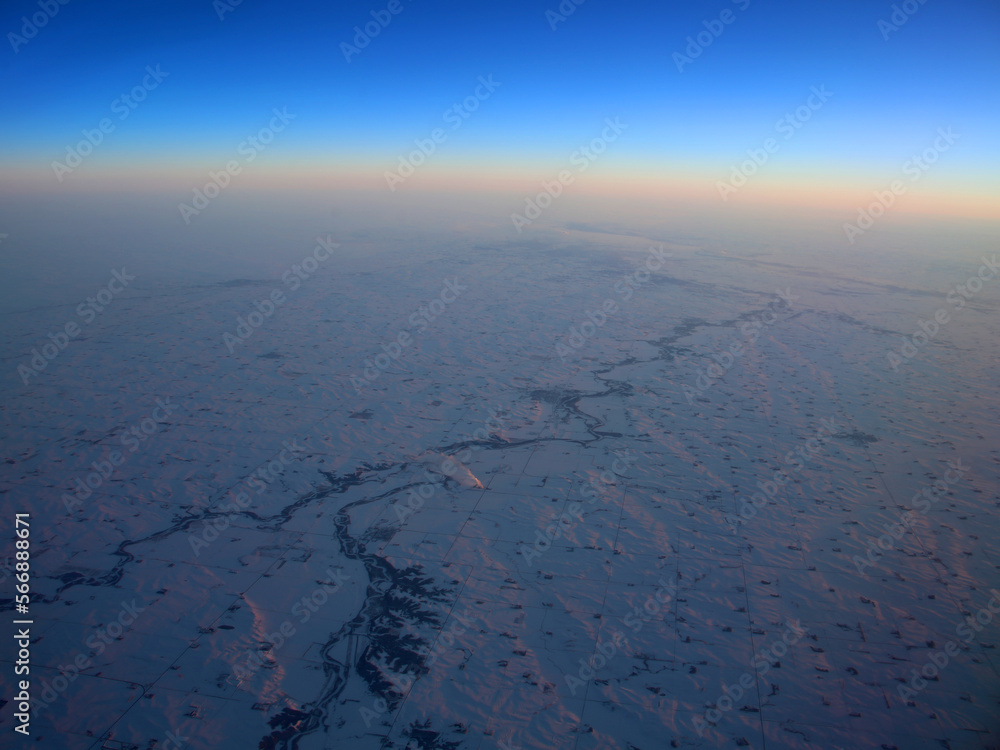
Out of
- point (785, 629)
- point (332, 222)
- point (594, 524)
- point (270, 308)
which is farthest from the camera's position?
point (332, 222)

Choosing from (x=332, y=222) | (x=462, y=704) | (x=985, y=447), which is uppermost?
(x=332, y=222)

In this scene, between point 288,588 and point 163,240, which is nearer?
point 288,588

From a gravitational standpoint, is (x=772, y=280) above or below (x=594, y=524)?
above

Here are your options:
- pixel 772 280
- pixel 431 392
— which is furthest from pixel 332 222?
pixel 431 392

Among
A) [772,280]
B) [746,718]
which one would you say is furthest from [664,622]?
[772,280]

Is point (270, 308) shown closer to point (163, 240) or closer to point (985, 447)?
point (985, 447)

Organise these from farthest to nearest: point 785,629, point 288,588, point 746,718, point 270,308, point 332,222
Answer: point 332,222 < point 270,308 < point 288,588 < point 785,629 < point 746,718
